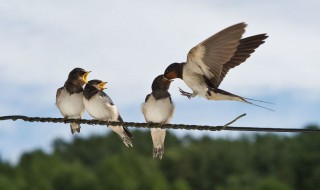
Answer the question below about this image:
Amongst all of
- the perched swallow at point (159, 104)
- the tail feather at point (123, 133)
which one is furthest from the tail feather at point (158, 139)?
the tail feather at point (123, 133)

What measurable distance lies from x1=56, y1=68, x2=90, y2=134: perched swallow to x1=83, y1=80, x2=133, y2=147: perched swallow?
0.06 metres

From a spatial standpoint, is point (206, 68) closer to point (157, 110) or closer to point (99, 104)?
point (157, 110)

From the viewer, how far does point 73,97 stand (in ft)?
17.0

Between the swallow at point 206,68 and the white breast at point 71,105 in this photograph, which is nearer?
the swallow at point 206,68

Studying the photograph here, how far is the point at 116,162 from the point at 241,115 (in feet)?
131

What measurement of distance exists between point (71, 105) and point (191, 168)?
136 feet

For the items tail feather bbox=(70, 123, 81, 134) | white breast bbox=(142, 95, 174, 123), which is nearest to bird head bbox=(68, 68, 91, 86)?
tail feather bbox=(70, 123, 81, 134)

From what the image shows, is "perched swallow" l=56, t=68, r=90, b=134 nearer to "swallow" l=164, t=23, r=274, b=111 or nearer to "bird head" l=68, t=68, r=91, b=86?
"bird head" l=68, t=68, r=91, b=86

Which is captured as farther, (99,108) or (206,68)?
(99,108)

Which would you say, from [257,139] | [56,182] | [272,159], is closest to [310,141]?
[272,159]

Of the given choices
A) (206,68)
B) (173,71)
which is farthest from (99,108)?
(206,68)

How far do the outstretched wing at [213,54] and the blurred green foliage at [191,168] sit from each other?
34531mm

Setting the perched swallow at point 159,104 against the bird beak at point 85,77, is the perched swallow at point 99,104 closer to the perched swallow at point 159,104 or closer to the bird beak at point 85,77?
the bird beak at point 85,77

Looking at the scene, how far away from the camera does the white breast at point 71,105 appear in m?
5.11
